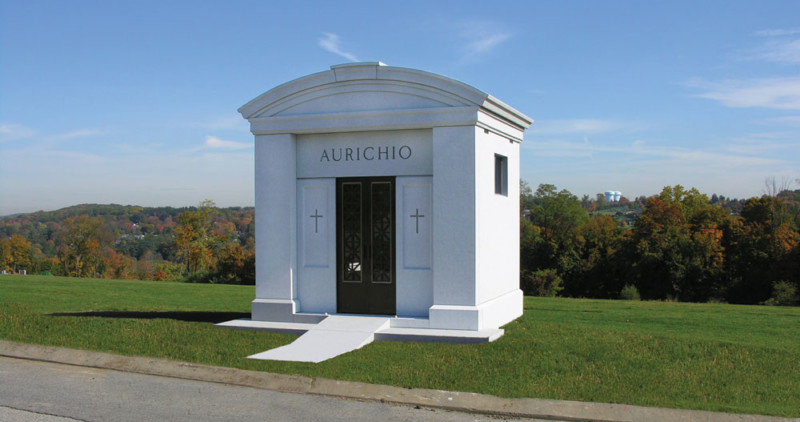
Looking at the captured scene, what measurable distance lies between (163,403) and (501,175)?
264 inches

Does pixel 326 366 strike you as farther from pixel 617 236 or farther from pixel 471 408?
pixel 617 236

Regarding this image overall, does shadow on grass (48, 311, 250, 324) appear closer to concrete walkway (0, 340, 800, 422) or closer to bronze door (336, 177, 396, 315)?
bronze door (336, 177, 396, 315)

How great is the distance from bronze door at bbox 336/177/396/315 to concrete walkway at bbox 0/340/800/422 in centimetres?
310

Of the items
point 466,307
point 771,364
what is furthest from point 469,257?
point 771,364

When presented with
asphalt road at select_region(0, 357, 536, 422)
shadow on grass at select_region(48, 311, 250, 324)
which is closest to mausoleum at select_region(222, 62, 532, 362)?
shadow on grass at select_region(48, 311, 250, 324)

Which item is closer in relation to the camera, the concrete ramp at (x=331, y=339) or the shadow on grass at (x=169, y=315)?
the concrete ramp at (x=331, y=339)

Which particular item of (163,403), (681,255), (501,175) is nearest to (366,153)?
(501,175)

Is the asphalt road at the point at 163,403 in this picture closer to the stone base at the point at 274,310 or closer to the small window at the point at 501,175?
the stone base at the point at 274,310

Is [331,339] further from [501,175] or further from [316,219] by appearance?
[501,175]

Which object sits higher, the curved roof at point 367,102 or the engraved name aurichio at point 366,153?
the curved roof at point 367,102

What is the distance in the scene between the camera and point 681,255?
147 ft

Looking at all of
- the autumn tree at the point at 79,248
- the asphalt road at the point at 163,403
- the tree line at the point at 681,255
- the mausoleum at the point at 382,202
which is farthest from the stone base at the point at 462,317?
the autumn tree at the point at 79,248

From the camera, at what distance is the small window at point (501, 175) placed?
11.3m

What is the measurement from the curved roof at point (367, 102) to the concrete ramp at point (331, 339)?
9.65ft
